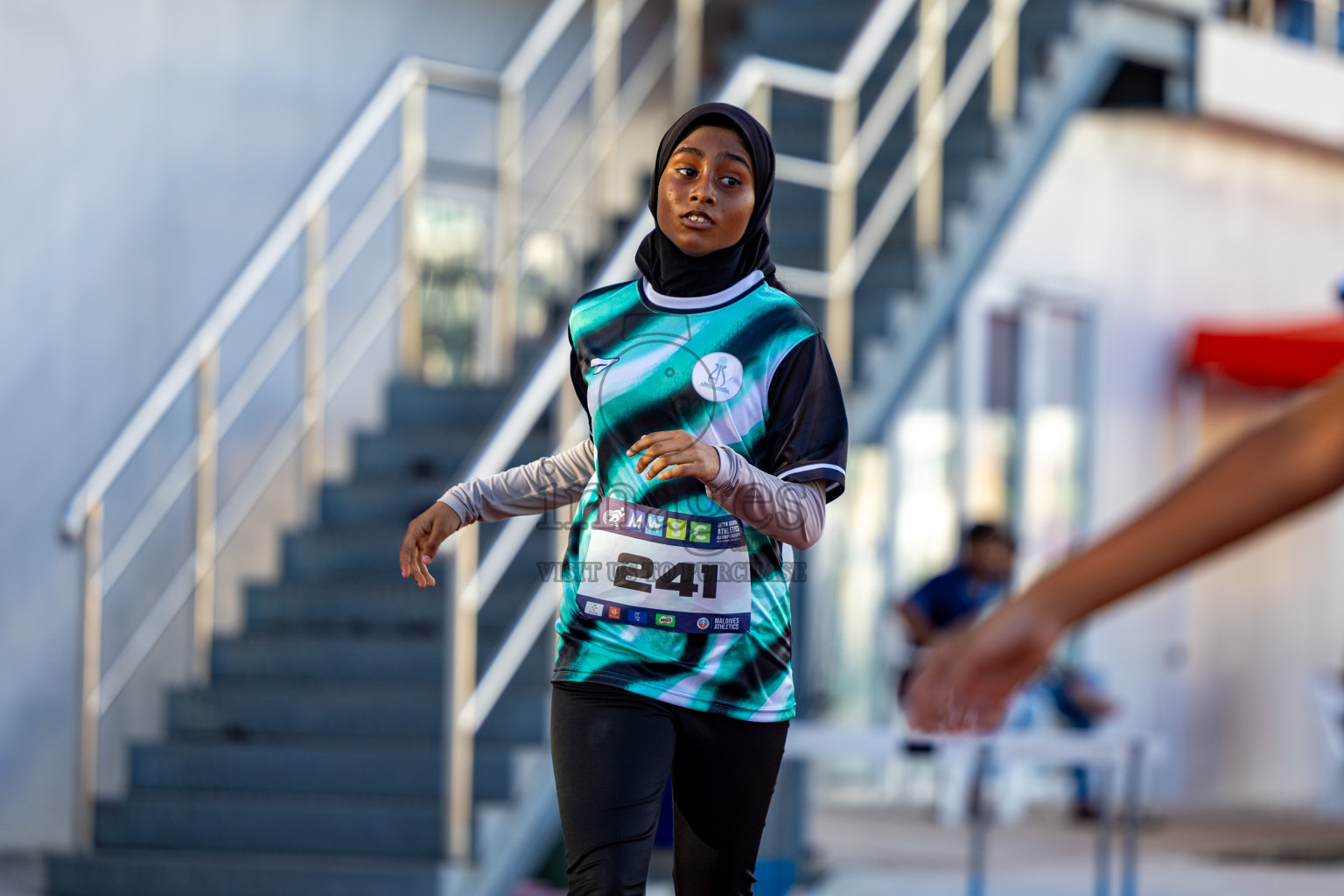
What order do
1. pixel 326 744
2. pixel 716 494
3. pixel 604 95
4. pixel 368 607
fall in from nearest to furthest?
1. pixel 716 494
2. pixel 326 744
3. pixel 368 607
4. pixel 604 95

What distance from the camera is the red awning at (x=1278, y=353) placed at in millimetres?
9734

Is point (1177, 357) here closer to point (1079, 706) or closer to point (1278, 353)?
point (1278, 353)

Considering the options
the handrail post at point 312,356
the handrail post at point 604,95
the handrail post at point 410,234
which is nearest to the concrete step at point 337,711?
the handrail post at point 312,356

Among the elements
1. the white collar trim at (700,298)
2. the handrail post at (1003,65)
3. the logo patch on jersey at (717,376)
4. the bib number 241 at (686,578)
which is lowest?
the bib number 241 at (686,578)

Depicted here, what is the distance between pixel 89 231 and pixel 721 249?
4.28 meters

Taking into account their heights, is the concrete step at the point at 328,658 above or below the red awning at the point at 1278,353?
below

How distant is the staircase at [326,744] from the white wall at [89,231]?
0.73m

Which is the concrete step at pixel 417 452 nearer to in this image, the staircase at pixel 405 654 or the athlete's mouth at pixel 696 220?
the staircase at pixel 405 654

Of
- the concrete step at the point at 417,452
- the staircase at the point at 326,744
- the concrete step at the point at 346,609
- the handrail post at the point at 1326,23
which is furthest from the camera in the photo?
the handrail post at the point at 1326,23

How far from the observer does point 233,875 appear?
501 centimetres

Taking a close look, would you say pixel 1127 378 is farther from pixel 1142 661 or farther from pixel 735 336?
pixel 735 336

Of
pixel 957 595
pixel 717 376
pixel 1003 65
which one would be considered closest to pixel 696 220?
pixel 717 376

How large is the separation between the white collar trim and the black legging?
0.52 m

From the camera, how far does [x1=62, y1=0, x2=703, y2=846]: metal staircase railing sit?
5.76m
